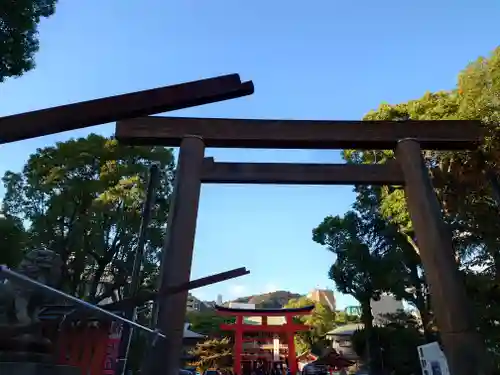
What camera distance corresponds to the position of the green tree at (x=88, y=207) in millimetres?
14562

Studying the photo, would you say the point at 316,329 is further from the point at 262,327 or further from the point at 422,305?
the point at 422,305

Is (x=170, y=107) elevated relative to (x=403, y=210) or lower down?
lower down

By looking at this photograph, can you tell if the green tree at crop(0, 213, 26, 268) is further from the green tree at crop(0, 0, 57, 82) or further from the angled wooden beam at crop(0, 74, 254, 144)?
the angled wooden beam at crop(0, 74, 254, 144)

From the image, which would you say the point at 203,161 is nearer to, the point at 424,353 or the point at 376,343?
the point at 424,353

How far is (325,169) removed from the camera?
288 inches

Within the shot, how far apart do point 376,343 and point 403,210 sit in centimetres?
682

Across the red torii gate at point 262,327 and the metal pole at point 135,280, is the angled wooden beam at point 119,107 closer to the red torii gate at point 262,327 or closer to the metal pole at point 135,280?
the metal pole at point 135,280

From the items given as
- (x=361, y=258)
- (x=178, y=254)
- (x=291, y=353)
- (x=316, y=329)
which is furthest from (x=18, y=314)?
(x=316, y=329)

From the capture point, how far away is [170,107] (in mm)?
2795

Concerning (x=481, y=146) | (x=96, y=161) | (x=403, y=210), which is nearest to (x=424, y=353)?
(x=403, y=210)

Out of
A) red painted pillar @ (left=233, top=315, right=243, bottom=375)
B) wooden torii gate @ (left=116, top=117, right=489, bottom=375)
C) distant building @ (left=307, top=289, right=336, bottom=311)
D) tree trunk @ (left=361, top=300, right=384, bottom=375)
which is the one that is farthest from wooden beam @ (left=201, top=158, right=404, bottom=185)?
distant building @ (left=307, top=289, right=336, bottom=311)

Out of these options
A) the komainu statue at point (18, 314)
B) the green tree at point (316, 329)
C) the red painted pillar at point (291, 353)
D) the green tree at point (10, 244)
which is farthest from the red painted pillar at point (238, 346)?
the komainu statue at point (18, 314)

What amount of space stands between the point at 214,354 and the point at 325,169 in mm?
25014

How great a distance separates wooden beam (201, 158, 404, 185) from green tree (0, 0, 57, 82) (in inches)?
149
